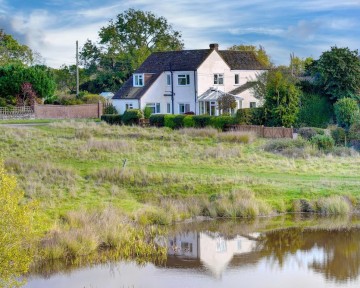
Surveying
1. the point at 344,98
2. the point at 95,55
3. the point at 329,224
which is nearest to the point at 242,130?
the point at 344,98

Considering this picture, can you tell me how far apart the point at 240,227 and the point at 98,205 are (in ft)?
19.3

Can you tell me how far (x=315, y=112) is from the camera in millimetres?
57500

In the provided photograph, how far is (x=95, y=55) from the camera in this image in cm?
9575

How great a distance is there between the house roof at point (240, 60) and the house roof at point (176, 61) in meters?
3.49

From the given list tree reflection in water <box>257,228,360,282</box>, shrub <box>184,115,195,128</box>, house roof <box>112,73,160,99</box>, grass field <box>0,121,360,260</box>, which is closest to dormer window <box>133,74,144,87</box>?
house roof <box>112,73,160,99</box>

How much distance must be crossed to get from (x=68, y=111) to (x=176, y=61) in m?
12.2

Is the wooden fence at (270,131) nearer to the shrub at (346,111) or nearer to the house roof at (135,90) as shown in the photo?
the shrub at (346,111)

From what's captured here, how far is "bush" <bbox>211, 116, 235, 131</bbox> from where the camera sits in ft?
177

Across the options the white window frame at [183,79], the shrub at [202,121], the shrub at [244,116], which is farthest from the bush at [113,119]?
the shrub at [244,116]

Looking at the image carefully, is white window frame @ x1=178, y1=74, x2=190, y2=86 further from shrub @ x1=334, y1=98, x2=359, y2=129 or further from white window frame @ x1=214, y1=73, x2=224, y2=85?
shrub @ x1=334, y1=98, x2=359, y2=129

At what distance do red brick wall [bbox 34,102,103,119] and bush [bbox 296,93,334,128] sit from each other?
23.4 metres

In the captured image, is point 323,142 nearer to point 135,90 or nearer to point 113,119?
point 113,119

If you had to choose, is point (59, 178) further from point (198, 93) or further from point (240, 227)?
point (198, 93)

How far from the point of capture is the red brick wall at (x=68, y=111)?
6962 centimetres
